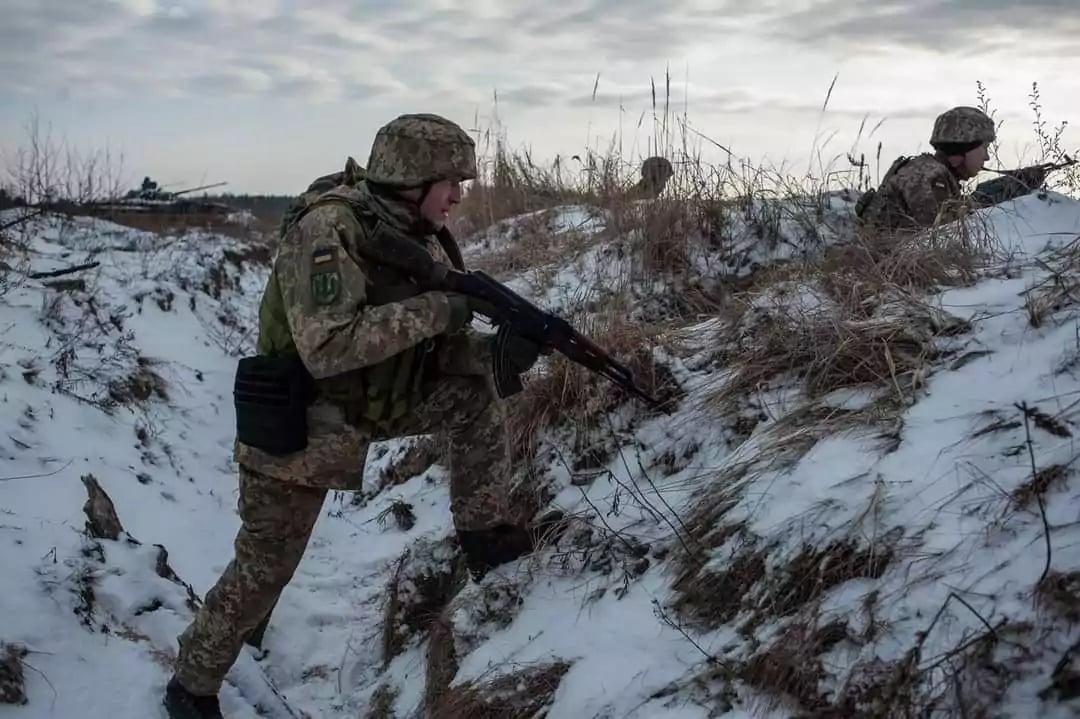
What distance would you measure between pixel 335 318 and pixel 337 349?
86 mm

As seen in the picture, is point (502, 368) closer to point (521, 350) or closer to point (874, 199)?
point (521, 350)

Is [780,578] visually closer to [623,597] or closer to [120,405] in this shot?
[623,597]

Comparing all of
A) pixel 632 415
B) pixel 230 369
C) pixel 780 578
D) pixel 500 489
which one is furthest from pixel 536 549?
pixel 230 369

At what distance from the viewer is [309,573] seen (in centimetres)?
399

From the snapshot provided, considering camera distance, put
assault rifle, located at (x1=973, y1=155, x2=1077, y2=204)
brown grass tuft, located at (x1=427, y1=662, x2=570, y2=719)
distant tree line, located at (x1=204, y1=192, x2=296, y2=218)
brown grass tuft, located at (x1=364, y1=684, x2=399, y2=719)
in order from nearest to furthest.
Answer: brown grass tuft, located at (x1=427, y1=662, x2=570, y2=719)
brown grass tuft, located at (x1=364, y1=684, x2=399, y2=719)
assault rifle, located at (x1=973, y1=155, x2=1077, y2=204)
distant tree line, located at (x1=204, y1=192, x2=296, y2=218)

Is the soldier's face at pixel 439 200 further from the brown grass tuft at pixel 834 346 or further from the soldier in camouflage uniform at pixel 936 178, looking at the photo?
the soldier in camouflage uniform at pixel 936 178

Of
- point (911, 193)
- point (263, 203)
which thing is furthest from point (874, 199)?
point (263, 203)

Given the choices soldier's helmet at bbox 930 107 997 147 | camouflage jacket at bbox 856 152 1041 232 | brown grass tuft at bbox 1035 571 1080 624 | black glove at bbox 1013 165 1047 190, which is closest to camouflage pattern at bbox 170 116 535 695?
brown grass tuft at bbox 1035 571 1080 624

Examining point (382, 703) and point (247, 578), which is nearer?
point (247, 578)

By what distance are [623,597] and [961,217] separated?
7.14 feet

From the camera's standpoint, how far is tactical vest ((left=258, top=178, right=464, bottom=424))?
8.69ft

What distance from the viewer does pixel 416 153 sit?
2740 millimetres

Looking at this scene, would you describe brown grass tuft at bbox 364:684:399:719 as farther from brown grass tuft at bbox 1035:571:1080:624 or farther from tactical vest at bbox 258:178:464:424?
brown grass tuft at bbox 1035:571:1080:624

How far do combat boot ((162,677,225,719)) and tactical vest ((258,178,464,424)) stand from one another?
3.03 feet
